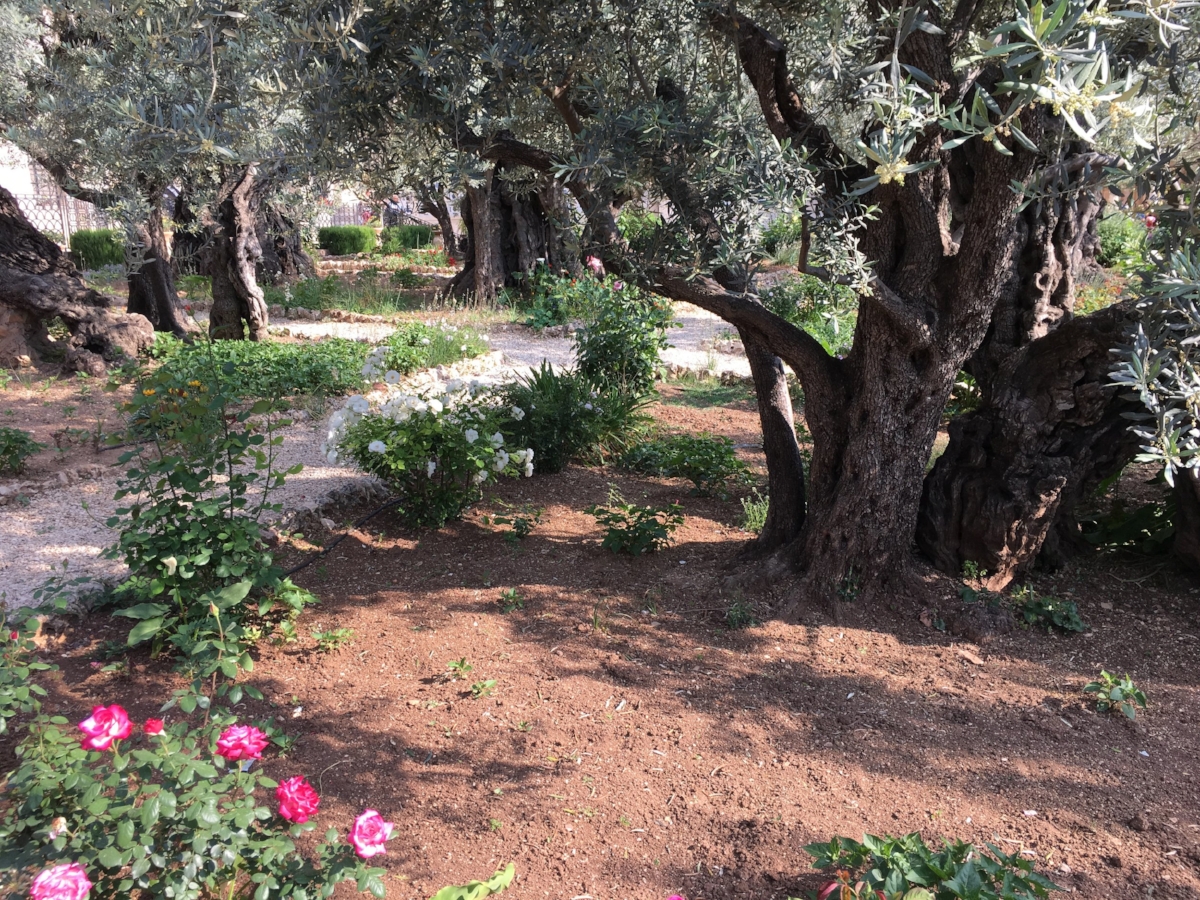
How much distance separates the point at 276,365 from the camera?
7270mm

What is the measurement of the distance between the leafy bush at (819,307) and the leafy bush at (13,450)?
4.68 metres

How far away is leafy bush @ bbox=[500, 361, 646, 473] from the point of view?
5.60 metres

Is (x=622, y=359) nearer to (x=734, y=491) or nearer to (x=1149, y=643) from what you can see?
(x=734, y=491)

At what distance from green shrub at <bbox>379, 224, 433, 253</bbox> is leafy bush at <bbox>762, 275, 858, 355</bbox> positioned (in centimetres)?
1181

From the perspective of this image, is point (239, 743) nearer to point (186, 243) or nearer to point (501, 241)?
point (501, 241)

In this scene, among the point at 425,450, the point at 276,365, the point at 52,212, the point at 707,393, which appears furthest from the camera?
the point at 52,212

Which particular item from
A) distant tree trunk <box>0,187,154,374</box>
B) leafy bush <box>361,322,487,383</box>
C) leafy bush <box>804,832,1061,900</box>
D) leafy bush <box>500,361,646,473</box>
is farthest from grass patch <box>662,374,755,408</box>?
leafy bush <box>804,832,1061,900</box>

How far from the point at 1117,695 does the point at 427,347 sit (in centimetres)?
637

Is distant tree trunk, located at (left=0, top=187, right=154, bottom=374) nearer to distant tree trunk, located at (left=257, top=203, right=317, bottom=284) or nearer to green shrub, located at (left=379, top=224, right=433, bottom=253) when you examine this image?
distant tree trunk, located at (left=257, top=203, right=317, bottom=284)

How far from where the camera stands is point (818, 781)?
2672 mm

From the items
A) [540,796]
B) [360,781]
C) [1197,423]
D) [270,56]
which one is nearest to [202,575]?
[360,781]

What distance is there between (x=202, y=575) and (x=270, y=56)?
2006 millimetres

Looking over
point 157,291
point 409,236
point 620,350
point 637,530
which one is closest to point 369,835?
point 637,530

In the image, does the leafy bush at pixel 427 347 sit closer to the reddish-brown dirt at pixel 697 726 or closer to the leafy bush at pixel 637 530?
the leafy bush at pixel 637 530
